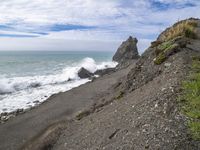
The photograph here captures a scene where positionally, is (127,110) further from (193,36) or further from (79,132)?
(193,36)

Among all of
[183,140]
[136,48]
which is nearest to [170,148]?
[183,140]

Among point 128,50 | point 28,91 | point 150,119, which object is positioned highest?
point 150,119

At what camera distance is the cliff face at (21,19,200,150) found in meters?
9.07

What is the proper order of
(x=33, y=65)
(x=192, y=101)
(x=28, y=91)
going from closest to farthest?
(x=192, y=101), (x=28, y=91), (x=33, y=65)

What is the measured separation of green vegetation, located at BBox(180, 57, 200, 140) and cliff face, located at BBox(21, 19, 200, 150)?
0.22 ft

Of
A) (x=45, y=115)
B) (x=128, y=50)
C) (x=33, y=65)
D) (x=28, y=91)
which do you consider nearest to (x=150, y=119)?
(x=45, y=115)

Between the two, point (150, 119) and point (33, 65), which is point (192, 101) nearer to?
point (150, 119)

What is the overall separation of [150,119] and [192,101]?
1.38 meters

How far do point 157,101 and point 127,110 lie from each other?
1.54 meters

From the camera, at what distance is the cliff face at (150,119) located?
29.8ft

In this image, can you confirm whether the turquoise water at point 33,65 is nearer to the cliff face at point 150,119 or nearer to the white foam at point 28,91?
the white foam at point 28,91

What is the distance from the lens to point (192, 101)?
10.2 meters

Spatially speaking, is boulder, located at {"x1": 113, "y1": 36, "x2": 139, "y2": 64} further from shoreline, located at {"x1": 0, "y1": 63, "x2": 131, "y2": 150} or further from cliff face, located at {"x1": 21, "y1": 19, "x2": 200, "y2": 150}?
cliff face, located at {"x1": 21, "y1": 19, "x2": 200, "y2": 150}

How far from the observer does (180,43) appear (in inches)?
683
